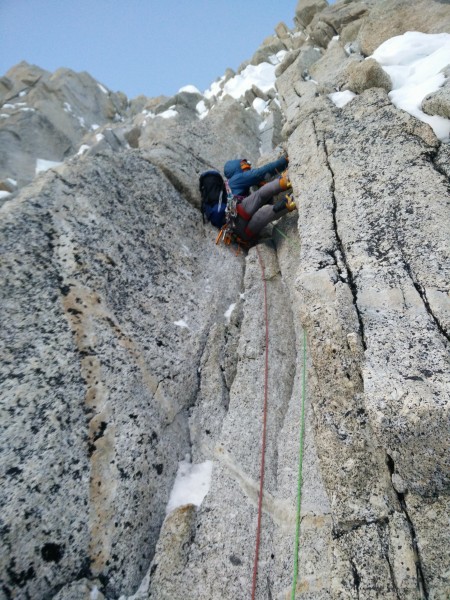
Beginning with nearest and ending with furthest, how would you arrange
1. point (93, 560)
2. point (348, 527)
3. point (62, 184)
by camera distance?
point (348, 527), point (93, 560), point (62, 184)

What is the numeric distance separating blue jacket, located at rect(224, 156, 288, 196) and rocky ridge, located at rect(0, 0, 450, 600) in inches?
55.9

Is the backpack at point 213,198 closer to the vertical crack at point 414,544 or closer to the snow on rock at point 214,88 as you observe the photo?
the vertical crack at point 414,544

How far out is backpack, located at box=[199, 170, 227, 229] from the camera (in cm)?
807

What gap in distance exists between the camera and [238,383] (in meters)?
5.49

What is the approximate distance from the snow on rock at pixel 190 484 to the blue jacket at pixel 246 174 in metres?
6.46

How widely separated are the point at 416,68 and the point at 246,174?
3997 mm

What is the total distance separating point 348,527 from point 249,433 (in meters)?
1.82

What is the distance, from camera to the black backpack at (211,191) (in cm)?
816

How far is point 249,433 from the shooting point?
4.77 m

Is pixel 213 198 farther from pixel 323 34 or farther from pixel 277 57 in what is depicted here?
pixel 277 57

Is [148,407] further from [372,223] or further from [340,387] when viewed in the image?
[372,223]

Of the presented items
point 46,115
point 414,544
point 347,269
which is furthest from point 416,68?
point 46,115

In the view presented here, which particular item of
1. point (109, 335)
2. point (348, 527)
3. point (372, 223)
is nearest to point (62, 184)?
point (109, 335)

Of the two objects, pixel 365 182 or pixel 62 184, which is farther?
pixel 62 184
